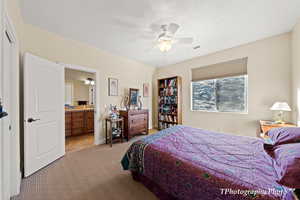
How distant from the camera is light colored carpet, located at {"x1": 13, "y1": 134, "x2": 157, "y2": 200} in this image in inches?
61.9

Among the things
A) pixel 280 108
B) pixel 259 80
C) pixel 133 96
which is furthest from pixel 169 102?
pixel 280 108

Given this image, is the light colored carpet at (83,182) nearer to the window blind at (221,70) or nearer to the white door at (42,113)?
the white door at (42,113)

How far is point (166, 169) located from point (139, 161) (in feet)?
1.59

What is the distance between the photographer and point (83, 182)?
1830 mm

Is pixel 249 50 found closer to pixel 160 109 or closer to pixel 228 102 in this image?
pixel 228 102

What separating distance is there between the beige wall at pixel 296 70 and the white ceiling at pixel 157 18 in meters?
0.23

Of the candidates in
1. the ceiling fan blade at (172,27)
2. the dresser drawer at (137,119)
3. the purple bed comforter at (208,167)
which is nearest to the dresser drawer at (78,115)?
the dresser drawer at (137,119)

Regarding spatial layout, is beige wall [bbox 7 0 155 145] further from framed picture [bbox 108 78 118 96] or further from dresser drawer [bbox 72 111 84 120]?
dresser drawer [bbox 72 111 84 120]

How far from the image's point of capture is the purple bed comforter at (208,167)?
0.89 m

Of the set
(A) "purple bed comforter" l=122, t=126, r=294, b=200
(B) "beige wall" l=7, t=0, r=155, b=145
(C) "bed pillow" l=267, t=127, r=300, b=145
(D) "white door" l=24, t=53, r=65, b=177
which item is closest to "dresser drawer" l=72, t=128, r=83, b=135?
(B) "beige wall" l=7, t=0, r=155, b=145

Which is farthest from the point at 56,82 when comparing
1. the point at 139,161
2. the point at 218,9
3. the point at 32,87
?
the point at 218,9

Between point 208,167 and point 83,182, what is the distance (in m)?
1.82

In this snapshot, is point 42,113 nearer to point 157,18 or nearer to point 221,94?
point 157,18

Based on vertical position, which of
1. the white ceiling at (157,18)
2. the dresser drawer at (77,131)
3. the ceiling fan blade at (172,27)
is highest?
the white ceiling at (157,18)
